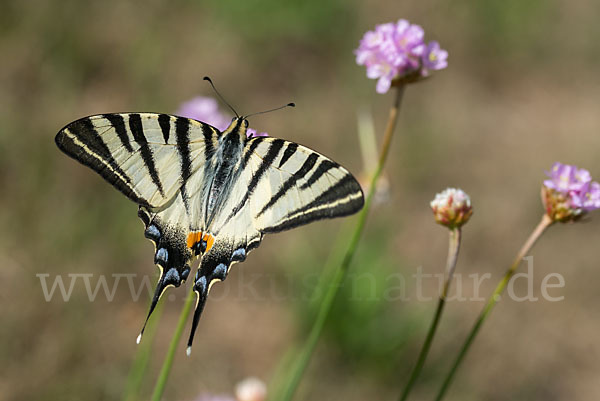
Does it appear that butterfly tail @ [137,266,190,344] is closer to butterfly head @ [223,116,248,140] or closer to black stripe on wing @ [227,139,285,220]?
black stripe on wing @ [227,139,285,220]

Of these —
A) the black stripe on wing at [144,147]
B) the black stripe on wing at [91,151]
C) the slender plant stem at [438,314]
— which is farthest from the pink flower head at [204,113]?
the slender plant stem at [438,314]

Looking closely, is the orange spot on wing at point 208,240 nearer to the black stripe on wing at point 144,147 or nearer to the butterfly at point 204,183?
the butterfly at point 204,183

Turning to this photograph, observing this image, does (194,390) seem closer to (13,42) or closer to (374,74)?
(374,74)

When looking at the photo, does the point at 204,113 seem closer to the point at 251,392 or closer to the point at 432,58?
the point at 432,58

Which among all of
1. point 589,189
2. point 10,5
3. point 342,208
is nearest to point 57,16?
point 10,5

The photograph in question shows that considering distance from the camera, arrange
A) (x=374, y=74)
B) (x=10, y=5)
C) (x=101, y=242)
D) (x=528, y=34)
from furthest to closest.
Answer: (x=528, y=34), (x=10, y=5), (x=101, y=242), (x=374, y=74)

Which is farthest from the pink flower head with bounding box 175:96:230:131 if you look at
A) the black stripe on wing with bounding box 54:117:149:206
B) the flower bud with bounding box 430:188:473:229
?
the flower bud with bounding box 430:188:473:229
